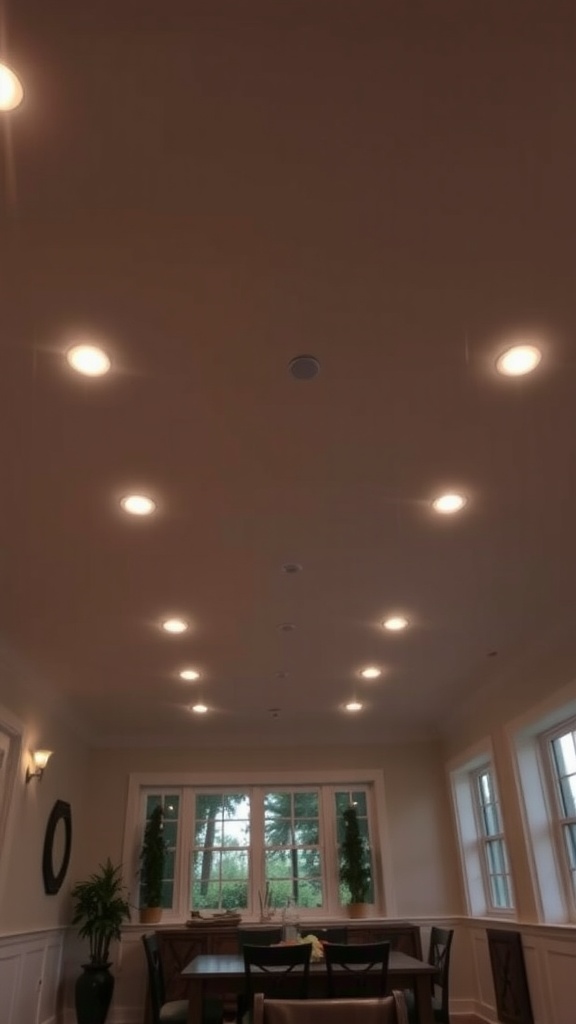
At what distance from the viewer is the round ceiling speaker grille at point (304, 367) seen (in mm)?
2395

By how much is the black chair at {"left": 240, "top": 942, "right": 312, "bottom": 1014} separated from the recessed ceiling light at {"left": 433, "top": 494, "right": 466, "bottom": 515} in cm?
273

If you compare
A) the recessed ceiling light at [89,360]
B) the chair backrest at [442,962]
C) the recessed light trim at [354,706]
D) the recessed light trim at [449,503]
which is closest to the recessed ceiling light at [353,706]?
the recessed light trim at [354,706]

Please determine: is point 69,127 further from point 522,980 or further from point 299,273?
point 522,980

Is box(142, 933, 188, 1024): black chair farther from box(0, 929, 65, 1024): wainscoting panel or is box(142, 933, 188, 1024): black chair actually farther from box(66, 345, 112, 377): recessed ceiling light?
box(66, 345, 112, 377): recessed ceiling light

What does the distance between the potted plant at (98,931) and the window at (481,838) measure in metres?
3.48

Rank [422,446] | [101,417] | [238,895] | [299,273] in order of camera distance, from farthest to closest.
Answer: [238,895] < [422,446] < [101,417] < [299,273]

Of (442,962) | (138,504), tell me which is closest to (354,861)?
(442,962)

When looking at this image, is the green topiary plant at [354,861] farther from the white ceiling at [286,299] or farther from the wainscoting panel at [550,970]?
the white ceiling at [286,299]

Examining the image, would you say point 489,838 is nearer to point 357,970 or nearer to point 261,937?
point 261,937

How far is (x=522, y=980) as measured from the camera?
537 cm

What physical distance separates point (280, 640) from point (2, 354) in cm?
320

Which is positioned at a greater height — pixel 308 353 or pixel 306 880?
pixel 308 353

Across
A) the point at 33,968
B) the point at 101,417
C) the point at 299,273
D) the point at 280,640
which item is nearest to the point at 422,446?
the point at 299,273

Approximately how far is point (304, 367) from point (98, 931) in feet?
20.8
